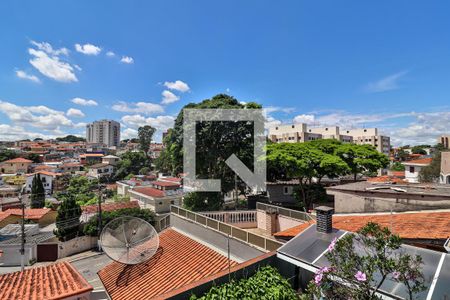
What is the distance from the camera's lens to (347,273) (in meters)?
3.16

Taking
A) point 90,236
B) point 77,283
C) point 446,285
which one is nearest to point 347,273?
point 446,285

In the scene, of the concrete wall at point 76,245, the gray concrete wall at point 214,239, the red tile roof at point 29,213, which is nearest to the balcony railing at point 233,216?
the gray concrete wall at point 214,239

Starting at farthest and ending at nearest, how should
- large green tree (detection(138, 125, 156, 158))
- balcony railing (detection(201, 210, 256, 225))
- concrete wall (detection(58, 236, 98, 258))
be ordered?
large green tree (detection(138, 125, 156, 158)) < concrete wall (detection(58, 236, 98, 258)) < balcony railing (detection(201, 210, 256, 225))

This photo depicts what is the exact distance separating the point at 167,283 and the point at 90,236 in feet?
60.4

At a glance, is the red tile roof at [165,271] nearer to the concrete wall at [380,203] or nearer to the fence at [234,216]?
the fence at [234,216]

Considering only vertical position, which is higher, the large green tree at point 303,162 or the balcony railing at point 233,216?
the large green tree at point 303,162

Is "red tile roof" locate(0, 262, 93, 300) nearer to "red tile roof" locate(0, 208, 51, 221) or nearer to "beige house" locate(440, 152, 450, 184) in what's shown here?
"red tile roof" locate(0, 208, 51, 221)

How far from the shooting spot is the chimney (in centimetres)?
558

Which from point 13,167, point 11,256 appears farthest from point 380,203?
point 13,167

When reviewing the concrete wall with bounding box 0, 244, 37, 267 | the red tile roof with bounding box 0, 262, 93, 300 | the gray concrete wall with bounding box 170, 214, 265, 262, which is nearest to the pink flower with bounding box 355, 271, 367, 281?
the gray concrete wall with bounding box 170, 214, 265, 262

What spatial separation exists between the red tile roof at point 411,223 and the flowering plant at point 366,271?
323 centimetres

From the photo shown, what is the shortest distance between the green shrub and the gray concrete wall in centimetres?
125

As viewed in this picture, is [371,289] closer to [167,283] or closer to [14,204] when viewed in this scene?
[167,283]

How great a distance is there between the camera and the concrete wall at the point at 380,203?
324 inches
